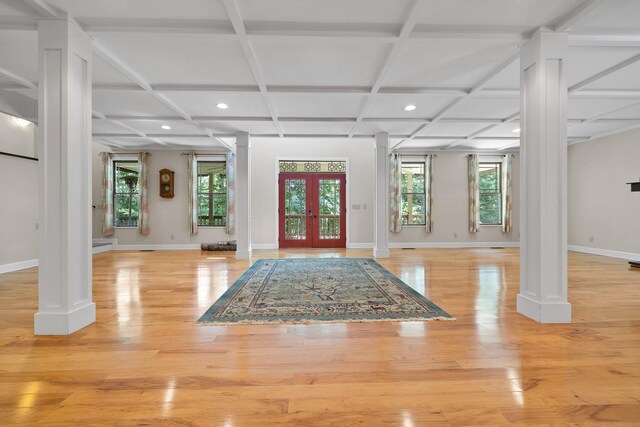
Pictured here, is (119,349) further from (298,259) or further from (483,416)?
(298,259)

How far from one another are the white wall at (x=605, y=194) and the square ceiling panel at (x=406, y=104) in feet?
15.1

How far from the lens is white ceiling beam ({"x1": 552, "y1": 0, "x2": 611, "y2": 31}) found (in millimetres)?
2370

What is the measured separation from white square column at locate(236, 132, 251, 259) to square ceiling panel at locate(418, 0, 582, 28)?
4623 millimetres

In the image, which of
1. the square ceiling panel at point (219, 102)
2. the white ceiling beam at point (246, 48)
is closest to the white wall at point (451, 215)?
the square ceiling panel at point (219, 102)

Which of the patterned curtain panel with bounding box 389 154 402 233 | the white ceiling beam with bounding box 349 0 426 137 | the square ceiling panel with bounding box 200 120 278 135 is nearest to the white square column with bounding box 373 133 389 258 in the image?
the patterned curtain panel with bounding box 389 154 402 233

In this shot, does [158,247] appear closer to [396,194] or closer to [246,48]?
[396,194]

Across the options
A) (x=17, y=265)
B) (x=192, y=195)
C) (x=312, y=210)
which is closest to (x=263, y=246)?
(x=312, y=210)

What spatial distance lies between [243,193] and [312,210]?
2423mm

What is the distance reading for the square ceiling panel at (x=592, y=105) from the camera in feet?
15.4

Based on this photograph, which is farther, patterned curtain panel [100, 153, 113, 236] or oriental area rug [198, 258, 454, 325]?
patterned curtain panel [100, 153, 113, 236]

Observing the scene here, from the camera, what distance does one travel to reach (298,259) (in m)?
6.30

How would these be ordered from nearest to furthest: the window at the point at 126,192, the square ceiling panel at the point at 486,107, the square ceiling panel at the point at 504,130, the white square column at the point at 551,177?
the white square column at the point at 551,177
the square ceiling panel at the point at 486,107
the square ceiling panel at the point at 504,130
the window at the point at 126,192

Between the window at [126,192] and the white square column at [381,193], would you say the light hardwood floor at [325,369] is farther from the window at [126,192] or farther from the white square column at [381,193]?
the window at [126,192]

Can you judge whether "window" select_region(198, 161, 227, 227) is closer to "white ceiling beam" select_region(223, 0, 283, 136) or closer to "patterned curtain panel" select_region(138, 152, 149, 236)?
"patterned curtain panel" select_region(138, 152, 149, 236)
